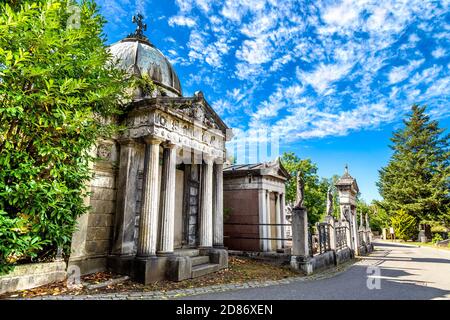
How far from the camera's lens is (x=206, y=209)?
963 cm

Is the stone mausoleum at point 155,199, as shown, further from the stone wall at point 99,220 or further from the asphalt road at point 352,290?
the asphalt road at point 352,290

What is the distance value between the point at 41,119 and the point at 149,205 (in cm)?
391

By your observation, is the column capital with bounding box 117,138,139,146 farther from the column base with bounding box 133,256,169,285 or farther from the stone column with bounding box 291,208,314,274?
the stone column with bounding box 291,208,314,274

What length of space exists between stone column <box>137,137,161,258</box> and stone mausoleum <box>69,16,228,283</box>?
0.03 metres

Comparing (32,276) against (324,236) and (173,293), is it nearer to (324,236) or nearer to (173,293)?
(173,293)

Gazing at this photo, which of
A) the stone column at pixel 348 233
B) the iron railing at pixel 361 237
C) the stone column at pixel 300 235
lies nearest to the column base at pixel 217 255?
the stone column at pixel 300 235

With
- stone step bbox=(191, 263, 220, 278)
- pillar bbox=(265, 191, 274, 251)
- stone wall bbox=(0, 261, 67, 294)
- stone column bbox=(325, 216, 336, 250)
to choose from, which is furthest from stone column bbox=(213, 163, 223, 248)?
stone column bbox=(325, 216, 336, 250)

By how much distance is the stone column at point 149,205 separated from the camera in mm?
7211

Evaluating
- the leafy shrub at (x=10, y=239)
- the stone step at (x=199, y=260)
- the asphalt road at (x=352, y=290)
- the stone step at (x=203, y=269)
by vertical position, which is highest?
the leafy shrub at (x=10, y=239)

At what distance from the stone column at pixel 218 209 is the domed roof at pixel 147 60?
3.82m

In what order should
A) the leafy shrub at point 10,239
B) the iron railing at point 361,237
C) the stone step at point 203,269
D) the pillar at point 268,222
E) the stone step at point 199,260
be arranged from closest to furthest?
the leafy shrub at point 10,239 → the stone step at point 203,269 → the stone step at point 199,260 → the pillar at point 268,222 → the iron railing at point 361,237

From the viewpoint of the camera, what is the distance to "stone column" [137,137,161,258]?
284 inches

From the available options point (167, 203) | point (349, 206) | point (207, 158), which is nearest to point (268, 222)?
point (207, 158)

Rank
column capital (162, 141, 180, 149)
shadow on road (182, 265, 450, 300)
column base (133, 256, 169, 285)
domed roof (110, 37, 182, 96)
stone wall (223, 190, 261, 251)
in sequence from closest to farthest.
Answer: shadow on road (182, 265, 450, 300), column base (133, 256, 169, 285), column capital (162, 141, 180, 149), domed roof (110, 37, 182, 96), stone wall (223, 190, 261, 251)
